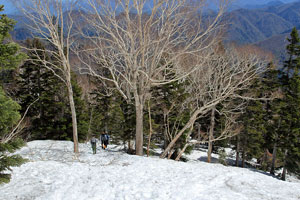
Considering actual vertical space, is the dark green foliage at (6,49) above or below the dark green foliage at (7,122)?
above

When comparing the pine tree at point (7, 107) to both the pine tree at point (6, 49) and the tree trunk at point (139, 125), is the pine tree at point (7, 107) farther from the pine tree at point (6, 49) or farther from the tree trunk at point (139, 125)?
the tree trunk at point (139, 125)

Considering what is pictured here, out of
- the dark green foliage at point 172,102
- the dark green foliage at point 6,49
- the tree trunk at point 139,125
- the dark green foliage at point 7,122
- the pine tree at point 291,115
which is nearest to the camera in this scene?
the dark green foliage at point 7,122

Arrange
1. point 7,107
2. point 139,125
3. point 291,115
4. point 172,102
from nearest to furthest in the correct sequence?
point 7,107 → point 139,125 → point 172,102 → point 291,115

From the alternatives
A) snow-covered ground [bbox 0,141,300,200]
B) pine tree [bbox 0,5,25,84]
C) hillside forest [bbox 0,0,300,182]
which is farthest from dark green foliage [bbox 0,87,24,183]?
hillside forest [bbox 0,0,300,182]

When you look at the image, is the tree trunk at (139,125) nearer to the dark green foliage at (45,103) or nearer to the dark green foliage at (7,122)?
the dark green foliage at (7,122)

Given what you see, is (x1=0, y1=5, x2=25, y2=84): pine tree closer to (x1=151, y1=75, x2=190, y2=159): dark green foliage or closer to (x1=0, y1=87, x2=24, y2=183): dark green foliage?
(x1=0, y1=87, x2=24, y2=183): dark green foliage

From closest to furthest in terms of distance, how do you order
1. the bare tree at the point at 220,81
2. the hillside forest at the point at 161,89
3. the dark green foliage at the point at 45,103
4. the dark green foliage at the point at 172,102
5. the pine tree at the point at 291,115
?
1. the hillside forest at the point at 161,89
2. the bare tree at the point at 220,81
3. the dark green foliage at the point at 172,102
4. the pine tree at the point at 291,115
5. the dark green foliage at the point at 45,103

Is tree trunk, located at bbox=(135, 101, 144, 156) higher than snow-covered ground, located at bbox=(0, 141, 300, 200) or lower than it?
higher

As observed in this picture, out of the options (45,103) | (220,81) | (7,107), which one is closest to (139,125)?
(220,81)

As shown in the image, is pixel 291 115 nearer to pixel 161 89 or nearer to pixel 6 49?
pixel 161 89

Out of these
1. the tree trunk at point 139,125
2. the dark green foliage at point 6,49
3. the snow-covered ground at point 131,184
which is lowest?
the snow-covered ground at point 131,184

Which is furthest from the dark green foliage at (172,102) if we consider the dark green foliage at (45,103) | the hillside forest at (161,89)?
the dark green foliage at (45,103)

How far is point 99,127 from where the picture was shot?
28062 mm

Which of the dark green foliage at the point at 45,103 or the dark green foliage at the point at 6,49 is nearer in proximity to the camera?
the dark green foliage at the point at 6,49
